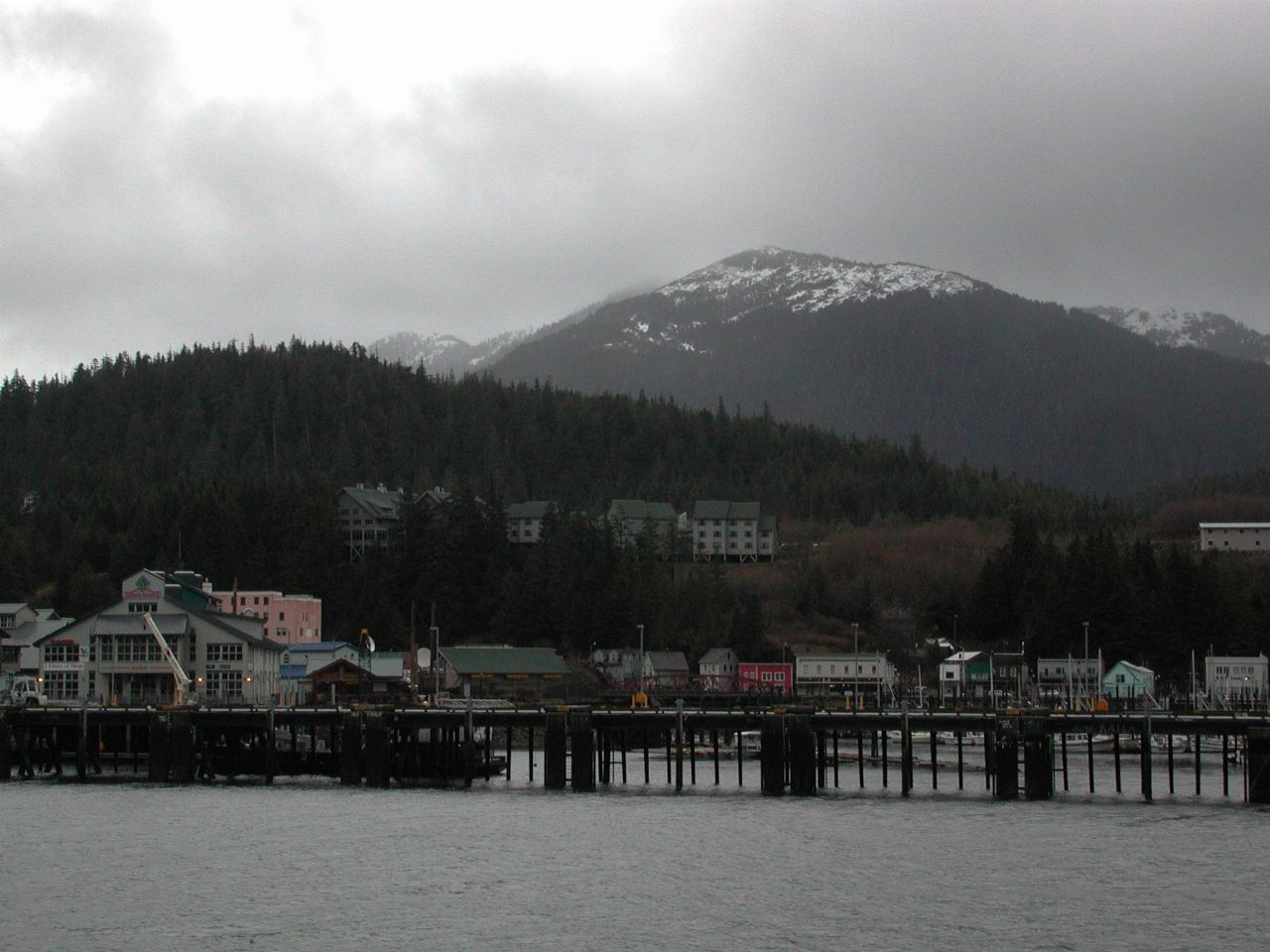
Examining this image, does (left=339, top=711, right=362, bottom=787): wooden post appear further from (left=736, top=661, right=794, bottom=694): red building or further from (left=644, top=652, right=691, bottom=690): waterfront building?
(left=736, top=661, right=794, bottom=694): red building

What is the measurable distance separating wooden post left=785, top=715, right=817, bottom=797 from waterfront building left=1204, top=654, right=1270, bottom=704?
3382 inches

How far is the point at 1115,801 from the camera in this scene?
3708 inches

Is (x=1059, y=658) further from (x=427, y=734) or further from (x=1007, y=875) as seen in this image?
(x=1007, y=875)

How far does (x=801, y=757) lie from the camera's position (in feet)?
315

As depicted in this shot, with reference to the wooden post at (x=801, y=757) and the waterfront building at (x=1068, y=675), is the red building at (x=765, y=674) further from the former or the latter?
the wooden post at (x=801, y=757)

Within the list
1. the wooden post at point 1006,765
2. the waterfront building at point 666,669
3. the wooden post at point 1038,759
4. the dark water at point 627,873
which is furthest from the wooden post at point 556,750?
the waterfront building at point 666,669

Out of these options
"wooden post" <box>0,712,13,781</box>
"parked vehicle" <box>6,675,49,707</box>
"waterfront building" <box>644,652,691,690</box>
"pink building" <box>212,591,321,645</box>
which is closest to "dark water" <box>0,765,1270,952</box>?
"wooden post" <box>0,712,13,781</box>

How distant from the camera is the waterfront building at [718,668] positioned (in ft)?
620

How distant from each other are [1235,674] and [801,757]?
94006 mm

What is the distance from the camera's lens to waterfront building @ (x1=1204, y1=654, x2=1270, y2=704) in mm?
171250

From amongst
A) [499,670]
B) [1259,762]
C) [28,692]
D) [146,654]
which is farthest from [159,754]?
[499,670]

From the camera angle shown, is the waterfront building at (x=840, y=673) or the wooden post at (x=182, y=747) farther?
the waterfront building at (x=840, y=673)

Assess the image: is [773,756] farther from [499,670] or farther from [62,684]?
[499,670]

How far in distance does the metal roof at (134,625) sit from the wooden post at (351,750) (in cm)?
3579
